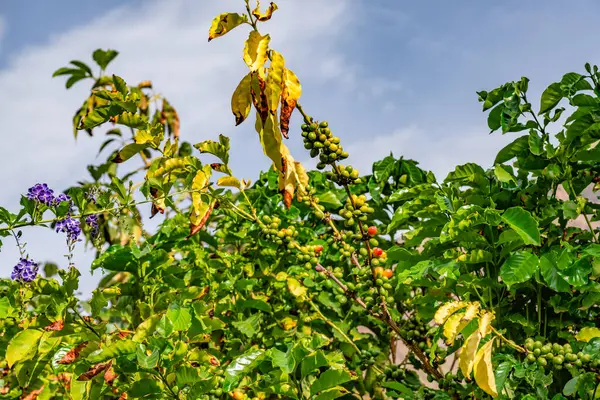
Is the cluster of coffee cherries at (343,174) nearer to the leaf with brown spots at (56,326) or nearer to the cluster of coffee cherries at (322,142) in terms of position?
the cluster of coffee cherries at (322,142)

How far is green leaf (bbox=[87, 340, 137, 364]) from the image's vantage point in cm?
166

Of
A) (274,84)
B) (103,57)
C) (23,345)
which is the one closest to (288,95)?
(274,84)

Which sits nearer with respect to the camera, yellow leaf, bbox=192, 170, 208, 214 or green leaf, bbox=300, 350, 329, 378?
green leaf, bbox=300, 350, 329, 378

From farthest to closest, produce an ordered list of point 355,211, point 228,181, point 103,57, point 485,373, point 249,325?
point 103,57, point 249,325, point 228,181, point 355,211, point 485,373

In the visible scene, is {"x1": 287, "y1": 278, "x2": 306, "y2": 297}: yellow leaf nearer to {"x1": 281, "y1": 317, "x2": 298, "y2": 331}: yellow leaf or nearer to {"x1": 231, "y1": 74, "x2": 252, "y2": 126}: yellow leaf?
{"x1": 281, "y1": 317, "x2": 298, "y2": 331}: yellow leaf

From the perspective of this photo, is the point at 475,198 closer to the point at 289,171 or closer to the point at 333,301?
the point at 289,171

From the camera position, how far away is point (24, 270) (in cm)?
A: 224

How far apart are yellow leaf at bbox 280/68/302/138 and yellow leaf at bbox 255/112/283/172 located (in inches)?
0.8

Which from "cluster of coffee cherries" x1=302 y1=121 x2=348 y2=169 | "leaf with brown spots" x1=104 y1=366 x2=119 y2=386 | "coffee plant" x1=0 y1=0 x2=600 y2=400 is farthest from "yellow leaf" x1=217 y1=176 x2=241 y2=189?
"leaf with brown spots" x1=104 y1=366 x2=119 y2=386

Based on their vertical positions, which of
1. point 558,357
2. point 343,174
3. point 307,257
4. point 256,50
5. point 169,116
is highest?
point 169,116

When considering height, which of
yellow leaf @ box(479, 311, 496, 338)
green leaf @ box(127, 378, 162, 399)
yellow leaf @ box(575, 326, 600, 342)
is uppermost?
green leaf @ box(127, 378, 162, 399)

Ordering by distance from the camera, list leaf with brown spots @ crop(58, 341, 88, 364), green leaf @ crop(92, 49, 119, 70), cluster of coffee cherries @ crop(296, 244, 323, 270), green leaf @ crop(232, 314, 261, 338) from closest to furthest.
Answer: leaf with brown spots @ crop(58, 341, 88, 364), cluster of coffee cherries @ crop(296, 244, 323, 270), green leaf @ crop(232, 314, 261, 338), green leaf @ crop(92, 49, 119, 70)

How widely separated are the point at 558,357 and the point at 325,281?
2.59 ft

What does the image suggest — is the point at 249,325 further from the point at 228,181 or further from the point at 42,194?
the point at 42,194
